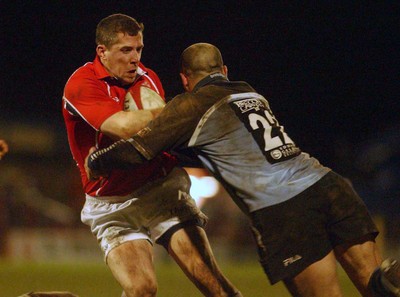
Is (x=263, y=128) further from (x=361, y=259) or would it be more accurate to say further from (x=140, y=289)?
(x=140, y=289)

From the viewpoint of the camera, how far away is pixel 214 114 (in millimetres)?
4824

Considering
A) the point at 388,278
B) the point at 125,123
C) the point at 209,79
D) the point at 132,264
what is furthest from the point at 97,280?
the point at 388,278

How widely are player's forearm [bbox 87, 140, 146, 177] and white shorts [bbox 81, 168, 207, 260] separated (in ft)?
2.28

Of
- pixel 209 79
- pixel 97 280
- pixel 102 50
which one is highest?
pixel 102 50

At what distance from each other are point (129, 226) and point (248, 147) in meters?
1.29

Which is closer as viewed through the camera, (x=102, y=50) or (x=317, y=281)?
(x=317, y=281)

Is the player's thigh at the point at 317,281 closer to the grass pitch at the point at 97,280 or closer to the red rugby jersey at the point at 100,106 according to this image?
the red rugby jersey at the point at 100,106

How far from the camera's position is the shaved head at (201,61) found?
16.6 feet

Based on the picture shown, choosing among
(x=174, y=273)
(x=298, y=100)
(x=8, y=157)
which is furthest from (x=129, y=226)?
(x=298, y=100)

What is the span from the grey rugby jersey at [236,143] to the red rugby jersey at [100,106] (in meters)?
0.63

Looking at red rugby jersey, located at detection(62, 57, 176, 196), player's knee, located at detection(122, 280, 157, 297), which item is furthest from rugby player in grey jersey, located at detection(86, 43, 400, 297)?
player's knee, located at detection(122, 280, 157, 297)

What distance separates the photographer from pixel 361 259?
4793mm

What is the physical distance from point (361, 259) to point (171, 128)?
1.42 meters

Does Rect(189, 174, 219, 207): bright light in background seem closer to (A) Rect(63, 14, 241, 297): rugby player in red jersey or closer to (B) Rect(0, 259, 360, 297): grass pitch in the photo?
(B) Rect(0, 259, 360, 297): grass pitch
